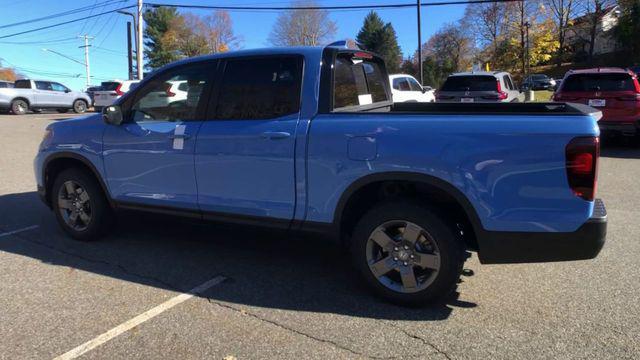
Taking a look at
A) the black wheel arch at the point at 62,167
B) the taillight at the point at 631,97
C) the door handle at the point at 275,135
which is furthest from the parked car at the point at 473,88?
the door handle at the point at 275,135

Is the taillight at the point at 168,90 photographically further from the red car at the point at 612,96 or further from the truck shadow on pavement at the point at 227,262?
the red car at the point at 612,96

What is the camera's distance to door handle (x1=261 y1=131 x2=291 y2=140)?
12.9ft

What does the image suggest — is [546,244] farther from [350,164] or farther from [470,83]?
[470,83]

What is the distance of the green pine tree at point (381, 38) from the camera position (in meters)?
78.4

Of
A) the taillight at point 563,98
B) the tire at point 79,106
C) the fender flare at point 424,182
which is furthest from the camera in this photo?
the tire at point 79,106

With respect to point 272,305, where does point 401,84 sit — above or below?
above

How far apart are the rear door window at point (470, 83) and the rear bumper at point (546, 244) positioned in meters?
11.0

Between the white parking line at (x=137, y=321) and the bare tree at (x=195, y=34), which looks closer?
the white parking line at (x=137, y=321)

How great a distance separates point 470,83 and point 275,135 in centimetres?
1133

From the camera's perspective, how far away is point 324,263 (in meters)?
4.67

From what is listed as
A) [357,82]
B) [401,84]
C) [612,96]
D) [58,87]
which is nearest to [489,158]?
[357,82]

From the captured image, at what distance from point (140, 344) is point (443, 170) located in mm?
2200

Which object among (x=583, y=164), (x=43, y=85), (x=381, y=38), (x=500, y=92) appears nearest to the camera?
(x=583, y=164)

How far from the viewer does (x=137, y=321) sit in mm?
3559
